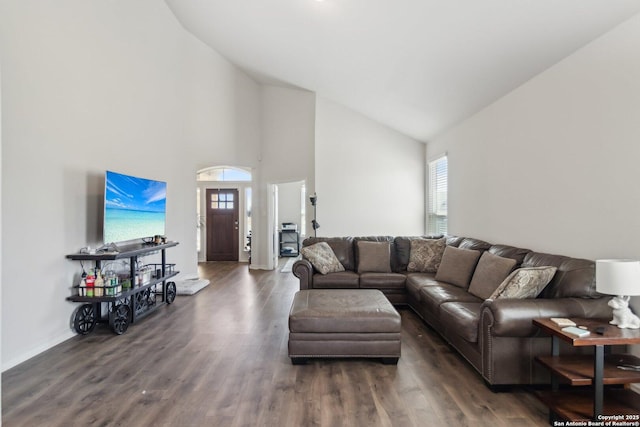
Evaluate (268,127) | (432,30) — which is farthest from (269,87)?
(432,30)

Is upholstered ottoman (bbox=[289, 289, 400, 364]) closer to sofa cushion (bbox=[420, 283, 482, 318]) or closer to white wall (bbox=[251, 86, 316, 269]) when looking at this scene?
sofa cushion (bbox=[420, 283, 482, 318])

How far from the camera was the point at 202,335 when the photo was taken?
3.57 metres

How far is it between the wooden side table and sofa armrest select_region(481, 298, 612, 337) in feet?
0.20

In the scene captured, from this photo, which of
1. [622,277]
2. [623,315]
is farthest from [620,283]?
[623,315]

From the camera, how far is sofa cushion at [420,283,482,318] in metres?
3.30

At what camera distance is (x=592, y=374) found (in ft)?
6.61

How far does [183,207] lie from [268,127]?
265cm

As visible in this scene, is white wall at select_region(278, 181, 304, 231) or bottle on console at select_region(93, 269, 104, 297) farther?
white wall at select_region(278, 181, 304, 231)

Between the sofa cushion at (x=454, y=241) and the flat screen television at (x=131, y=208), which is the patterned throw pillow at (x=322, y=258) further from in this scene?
the flat screen television at (x=131, y=208)

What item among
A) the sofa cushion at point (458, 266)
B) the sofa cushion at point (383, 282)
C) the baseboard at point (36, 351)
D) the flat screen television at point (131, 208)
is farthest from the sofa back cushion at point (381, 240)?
the baseboard at point (36, 351)

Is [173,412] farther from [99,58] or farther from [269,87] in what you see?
[269,87]

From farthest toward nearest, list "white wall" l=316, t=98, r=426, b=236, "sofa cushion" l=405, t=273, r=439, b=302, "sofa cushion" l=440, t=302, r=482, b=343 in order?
"white wall" l=316, t=98, r=426, b=236 < "sofa cushion" l=405, t=273, r=439, b=302 < "sofa cushion" l=440, t=302, r=482, b=343

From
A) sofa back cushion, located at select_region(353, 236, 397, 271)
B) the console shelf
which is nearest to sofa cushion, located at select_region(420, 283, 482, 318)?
sofa back cushion, located at select_region(353, 236, 397, 271)

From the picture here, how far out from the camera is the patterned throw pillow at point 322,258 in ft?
15.3
